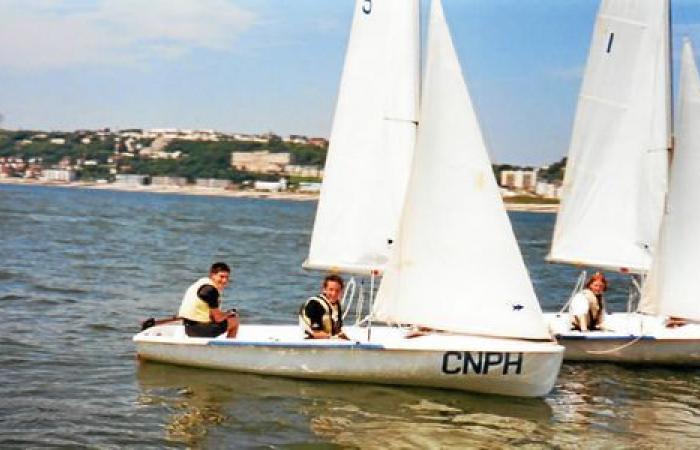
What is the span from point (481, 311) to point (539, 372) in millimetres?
1004

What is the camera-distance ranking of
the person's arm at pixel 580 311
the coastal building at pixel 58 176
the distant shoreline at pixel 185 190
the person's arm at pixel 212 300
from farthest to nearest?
1. the coastal building at pixel 58 176
2. the distant shoreline at pixel 185 190
3. the person's arm at pixel 580 311
4. the person's arm at pixel 212 300

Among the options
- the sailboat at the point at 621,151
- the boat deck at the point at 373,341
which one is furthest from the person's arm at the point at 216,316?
the sailboat at the point at 621,151

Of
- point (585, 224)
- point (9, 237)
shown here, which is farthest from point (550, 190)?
point (585, 224)

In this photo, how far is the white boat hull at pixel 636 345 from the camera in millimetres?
15617

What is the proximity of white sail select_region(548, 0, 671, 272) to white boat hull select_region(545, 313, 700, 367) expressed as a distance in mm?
2172

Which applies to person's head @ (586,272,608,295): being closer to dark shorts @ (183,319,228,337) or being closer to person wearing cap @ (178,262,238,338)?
person wearing cap @ (178,262,238,338)

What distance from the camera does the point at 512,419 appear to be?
12.2 meters

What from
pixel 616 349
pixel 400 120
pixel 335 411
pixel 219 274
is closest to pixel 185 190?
pixel 616 349

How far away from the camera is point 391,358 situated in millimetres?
12938

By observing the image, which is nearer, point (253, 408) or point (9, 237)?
point (253, 408)

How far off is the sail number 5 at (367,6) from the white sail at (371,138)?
0.01 m

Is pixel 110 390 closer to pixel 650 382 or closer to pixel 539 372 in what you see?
pixel 539 372

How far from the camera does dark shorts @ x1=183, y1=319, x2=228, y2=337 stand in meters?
13.6

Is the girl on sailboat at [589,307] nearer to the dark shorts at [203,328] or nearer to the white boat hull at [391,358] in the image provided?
the white boat hull at [391,358]
